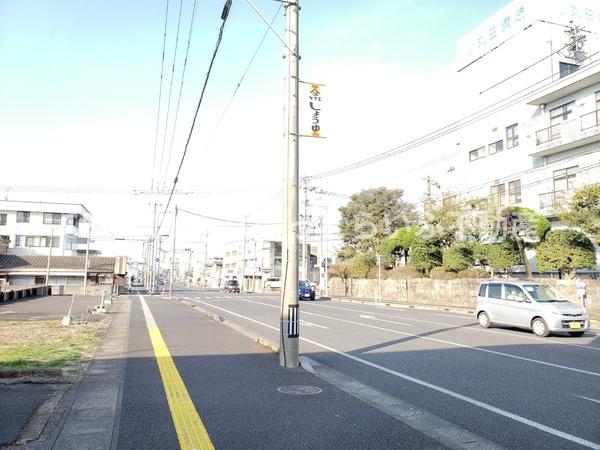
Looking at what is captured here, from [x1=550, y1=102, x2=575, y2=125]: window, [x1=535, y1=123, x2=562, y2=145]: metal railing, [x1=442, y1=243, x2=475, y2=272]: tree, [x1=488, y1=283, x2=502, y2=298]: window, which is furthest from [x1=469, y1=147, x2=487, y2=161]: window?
[x1=488, y1=283, x2=502, y2=298]: window

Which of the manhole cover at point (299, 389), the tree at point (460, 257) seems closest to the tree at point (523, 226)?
the tree at point (460, 257)

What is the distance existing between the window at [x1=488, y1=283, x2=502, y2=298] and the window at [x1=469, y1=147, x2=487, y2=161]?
1874cm

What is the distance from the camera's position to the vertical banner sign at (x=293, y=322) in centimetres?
827

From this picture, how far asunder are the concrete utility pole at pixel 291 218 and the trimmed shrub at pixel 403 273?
2874 cm

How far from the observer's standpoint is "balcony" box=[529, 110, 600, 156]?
23.6 meters

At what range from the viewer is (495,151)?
1230 inches

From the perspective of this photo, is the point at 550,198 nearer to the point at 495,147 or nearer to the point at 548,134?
the point at 548,134

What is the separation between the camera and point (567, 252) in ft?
70.5

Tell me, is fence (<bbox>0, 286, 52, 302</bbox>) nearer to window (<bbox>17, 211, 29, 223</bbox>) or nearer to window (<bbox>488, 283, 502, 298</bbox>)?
window (<bbox>17, 211, 29, 223</bbox>)

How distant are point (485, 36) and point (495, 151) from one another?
887 centimetres

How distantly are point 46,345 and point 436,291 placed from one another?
27211 mm

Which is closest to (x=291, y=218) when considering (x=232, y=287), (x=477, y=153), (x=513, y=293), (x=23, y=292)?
(x=513, y=293)

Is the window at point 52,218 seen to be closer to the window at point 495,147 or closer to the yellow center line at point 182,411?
the window at point 495,147

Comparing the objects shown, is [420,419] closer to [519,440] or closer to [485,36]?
[519,440]
